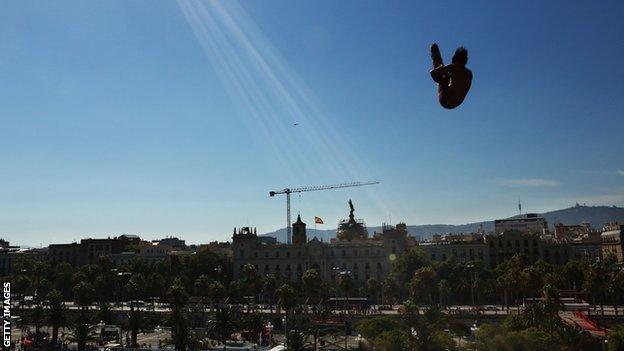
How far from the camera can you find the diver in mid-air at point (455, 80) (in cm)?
983

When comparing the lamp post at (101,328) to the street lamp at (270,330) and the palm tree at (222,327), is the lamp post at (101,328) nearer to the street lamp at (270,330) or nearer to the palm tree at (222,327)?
the palm tree at (222,327)

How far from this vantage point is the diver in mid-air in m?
9.83

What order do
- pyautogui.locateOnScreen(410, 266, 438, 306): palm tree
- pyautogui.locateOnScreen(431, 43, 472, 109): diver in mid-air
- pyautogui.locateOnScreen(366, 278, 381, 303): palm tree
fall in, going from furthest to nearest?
pyautogui.locateOnScreen(366, 278, 381, 303): palm tree, pyautogui.locateOnScreen(410, 266, 438, 306): palm tree, pyautogui.locateOnScreen(431, 43, 472, 109): diver in mid-air

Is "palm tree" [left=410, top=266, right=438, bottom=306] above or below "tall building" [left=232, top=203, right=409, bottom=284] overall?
below

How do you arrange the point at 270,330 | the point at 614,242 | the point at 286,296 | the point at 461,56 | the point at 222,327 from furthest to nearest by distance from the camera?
1. the point at 614,242
2. the point at 270,330
3. the point at 286,296
4. the point at 222,327
5. the point at 461,56

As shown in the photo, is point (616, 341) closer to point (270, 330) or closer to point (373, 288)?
point (270, 330)

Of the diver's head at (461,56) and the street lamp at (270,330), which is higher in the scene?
the diver's head at (461,56)

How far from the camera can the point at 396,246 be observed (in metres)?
144

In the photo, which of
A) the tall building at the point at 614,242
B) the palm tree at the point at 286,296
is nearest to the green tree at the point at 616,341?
the palm tree at the point at 286,296

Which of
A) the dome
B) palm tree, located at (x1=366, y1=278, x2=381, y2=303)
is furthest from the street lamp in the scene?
the dome

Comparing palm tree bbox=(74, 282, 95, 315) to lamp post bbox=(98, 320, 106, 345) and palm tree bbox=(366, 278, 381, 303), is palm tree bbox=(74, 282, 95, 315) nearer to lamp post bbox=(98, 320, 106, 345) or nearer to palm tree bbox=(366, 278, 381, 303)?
lamp post bbox=(98, 320, 106, 345)

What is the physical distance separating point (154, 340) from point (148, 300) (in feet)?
141

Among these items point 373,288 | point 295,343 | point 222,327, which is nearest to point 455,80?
point 295,343

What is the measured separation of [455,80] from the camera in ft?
32.4
